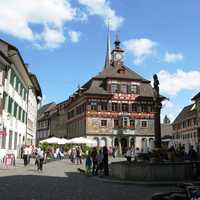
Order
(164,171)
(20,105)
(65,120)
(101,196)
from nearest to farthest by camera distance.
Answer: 1. (101,196)
2. (164,171)
3. (20,105)
4. (65,120)

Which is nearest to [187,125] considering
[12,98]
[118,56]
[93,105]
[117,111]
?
[118,56]

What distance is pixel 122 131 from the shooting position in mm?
66438

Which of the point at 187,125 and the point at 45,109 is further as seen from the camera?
the point at 45,109

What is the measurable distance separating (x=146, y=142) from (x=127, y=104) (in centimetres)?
743

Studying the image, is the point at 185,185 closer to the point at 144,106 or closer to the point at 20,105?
the point at 20,105

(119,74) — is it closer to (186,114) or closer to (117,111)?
(117,111)

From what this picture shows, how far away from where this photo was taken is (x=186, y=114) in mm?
91875

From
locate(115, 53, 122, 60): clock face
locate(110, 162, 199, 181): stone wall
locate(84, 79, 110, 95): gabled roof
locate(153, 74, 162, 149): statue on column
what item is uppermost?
locate(115, 53, 122, 60): clock face

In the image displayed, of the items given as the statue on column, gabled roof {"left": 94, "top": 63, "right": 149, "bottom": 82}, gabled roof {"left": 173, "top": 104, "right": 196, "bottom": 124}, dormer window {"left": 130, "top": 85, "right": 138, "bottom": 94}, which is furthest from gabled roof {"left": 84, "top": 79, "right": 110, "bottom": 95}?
the statue on column

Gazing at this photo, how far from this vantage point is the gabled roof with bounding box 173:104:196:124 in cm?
8631

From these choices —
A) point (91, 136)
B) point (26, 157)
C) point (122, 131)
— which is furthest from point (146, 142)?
point (26, 157)

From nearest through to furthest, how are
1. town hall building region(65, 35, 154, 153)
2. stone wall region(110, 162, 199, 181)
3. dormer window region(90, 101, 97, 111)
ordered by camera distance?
stone wall region(110, 162, 199, 181) → town hall building region(65, 35, 154, 153) → dormer window region(90, 101, 97, 111)

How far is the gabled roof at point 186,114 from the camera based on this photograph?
8631 centimetres

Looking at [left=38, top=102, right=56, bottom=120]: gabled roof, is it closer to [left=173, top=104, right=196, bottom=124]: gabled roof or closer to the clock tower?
[left=173, top=104, right=196, bottom=124]: gabled roof
